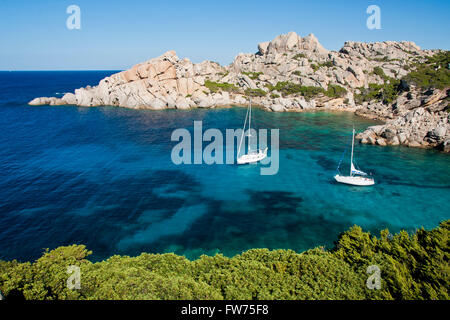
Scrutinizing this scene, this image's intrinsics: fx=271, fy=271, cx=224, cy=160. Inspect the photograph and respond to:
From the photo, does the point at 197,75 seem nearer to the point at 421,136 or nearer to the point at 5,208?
the point at 421,136

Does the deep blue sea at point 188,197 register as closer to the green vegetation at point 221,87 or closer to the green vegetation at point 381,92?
the green vegetation at point 381,92

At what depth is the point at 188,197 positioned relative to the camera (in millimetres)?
34281

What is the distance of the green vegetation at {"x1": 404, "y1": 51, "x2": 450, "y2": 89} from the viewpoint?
7562cm

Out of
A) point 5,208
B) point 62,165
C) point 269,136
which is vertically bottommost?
point 5,208

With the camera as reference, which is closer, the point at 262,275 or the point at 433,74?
the point at 262,275

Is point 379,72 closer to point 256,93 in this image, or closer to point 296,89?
point 296,89

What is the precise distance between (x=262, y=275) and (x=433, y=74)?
10058 cm

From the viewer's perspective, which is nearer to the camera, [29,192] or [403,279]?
[403,279]

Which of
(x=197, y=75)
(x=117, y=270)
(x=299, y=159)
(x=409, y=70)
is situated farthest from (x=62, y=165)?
(x=409, y=70)

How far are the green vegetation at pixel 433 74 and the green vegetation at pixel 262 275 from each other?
75393 mm

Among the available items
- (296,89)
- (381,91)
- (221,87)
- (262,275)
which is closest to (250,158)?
(262,275)

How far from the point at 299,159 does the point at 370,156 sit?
13.5 meters

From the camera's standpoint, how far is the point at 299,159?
4866 cm
